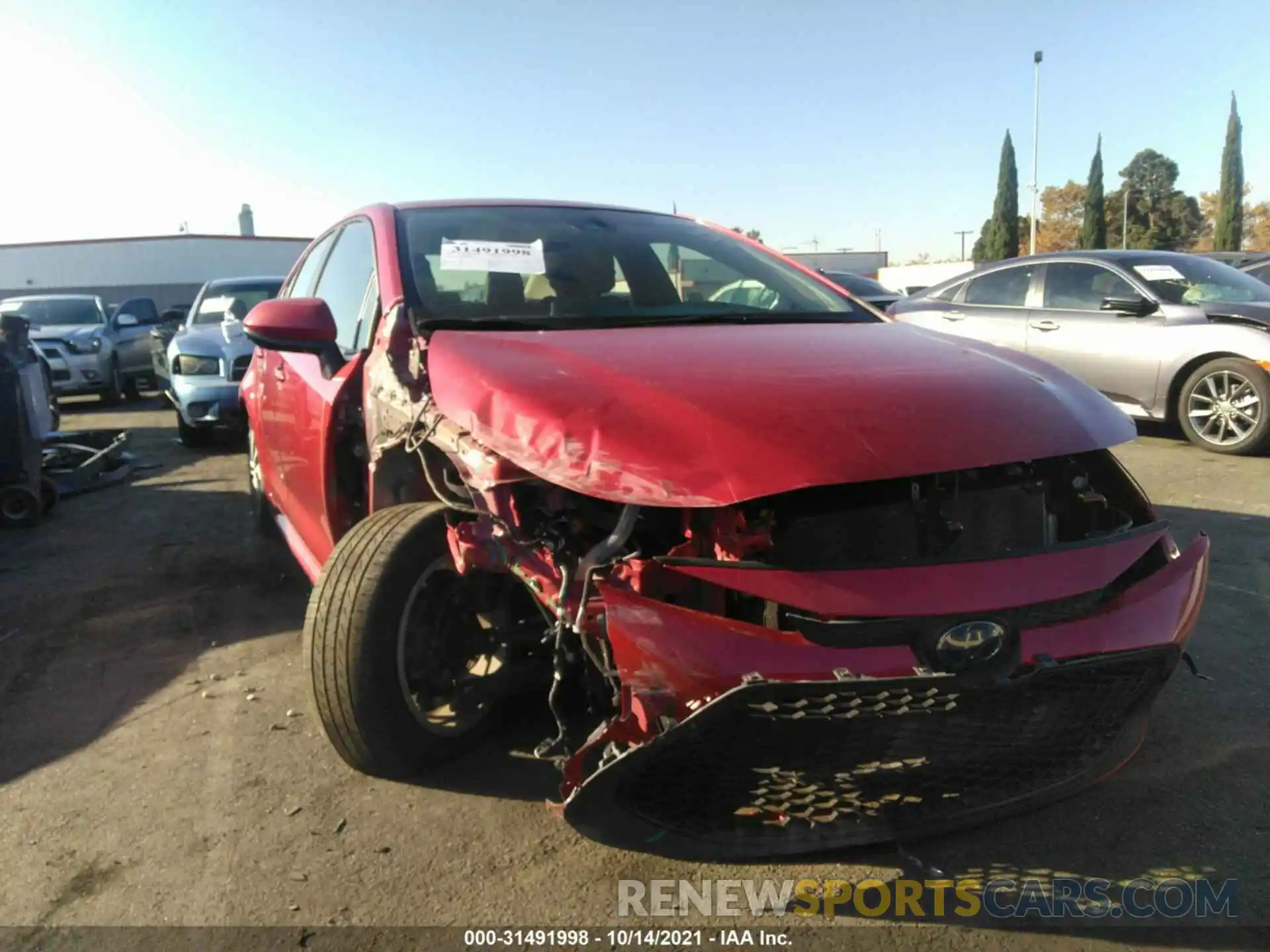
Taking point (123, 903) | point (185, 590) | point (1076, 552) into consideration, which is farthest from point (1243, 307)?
point (123, 903)

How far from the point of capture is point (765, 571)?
1.91 metres

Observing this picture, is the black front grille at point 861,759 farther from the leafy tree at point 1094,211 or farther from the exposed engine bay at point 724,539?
the leafy tree at point 1094,211

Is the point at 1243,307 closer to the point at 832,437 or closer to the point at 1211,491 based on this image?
the point at 1211,491

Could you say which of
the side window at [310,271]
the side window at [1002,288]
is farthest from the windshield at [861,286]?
the side window at [310,271]

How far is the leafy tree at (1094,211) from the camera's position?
49.4 meters

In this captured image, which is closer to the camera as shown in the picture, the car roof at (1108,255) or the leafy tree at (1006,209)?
the car roof at (1108,255)

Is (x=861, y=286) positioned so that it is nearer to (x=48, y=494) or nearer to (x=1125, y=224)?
(x=48, y=494)

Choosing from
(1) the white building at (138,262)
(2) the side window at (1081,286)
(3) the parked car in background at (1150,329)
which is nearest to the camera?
(3) the parked car in background at (1150,329)

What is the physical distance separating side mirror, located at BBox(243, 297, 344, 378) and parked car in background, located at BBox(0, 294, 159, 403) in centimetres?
1032

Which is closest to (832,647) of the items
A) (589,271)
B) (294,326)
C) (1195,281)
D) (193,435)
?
(589,271)

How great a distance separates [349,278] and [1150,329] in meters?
6.29

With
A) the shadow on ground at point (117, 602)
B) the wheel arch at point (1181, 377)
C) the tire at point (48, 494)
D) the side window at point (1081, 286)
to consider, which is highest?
the side window at point (1081, 286)

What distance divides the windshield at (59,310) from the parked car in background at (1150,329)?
37.6 feet

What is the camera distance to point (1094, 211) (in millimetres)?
49594
